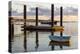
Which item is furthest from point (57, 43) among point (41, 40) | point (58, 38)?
point (41, 40)

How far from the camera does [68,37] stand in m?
1.90

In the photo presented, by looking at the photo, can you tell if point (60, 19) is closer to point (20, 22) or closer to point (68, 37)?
point (68, 37)

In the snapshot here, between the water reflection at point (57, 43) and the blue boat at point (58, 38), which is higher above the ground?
the blue boat at point (58, 38)

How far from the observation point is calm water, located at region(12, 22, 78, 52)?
1799 millimetres

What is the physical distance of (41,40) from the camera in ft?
6.02

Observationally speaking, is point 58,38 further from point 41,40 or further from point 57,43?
point 41,40

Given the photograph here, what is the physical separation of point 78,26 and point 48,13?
0.37m

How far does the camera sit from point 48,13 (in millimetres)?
1863

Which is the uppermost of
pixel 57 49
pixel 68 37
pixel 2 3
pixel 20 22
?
pixel 2 3

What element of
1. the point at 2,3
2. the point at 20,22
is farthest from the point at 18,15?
the point at 2,3

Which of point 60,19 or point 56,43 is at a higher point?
point 60,19

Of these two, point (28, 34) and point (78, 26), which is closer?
point (28, 34)

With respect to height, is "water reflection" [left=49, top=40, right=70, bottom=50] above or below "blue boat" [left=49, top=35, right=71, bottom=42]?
below

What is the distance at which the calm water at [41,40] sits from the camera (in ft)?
5.90
